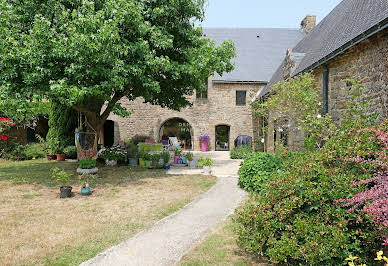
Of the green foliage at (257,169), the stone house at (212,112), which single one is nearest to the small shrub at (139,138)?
the stone house at (212,112)

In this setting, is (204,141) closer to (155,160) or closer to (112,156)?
(155,160)

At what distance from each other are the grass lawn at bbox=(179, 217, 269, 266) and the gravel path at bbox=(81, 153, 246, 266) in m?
0.14

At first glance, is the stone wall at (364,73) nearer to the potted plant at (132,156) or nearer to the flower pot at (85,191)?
the flower pot at (85,191)

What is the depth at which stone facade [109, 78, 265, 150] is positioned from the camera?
758 inches

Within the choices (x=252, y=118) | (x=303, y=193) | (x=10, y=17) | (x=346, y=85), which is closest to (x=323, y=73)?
(x=346, y=85)

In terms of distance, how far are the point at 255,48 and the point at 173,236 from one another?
64.7 ft

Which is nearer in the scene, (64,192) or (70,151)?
(64,192)

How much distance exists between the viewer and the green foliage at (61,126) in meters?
14.6

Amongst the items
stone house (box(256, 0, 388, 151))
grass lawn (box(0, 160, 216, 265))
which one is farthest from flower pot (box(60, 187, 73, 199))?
stone house (box(256, 0, 388, 151))

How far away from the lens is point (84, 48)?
7.30 metres

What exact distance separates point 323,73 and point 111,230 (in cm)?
753

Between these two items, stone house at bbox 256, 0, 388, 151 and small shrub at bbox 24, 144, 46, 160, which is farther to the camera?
Answer: small shrub at bbox 24, 144, 46, 160

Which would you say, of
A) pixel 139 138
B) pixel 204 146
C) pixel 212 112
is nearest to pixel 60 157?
pixel 139 138

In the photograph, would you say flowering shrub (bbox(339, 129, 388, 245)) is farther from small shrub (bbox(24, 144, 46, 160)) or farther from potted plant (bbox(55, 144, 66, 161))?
small shrub (bbox(24, 144, 46, 160))
